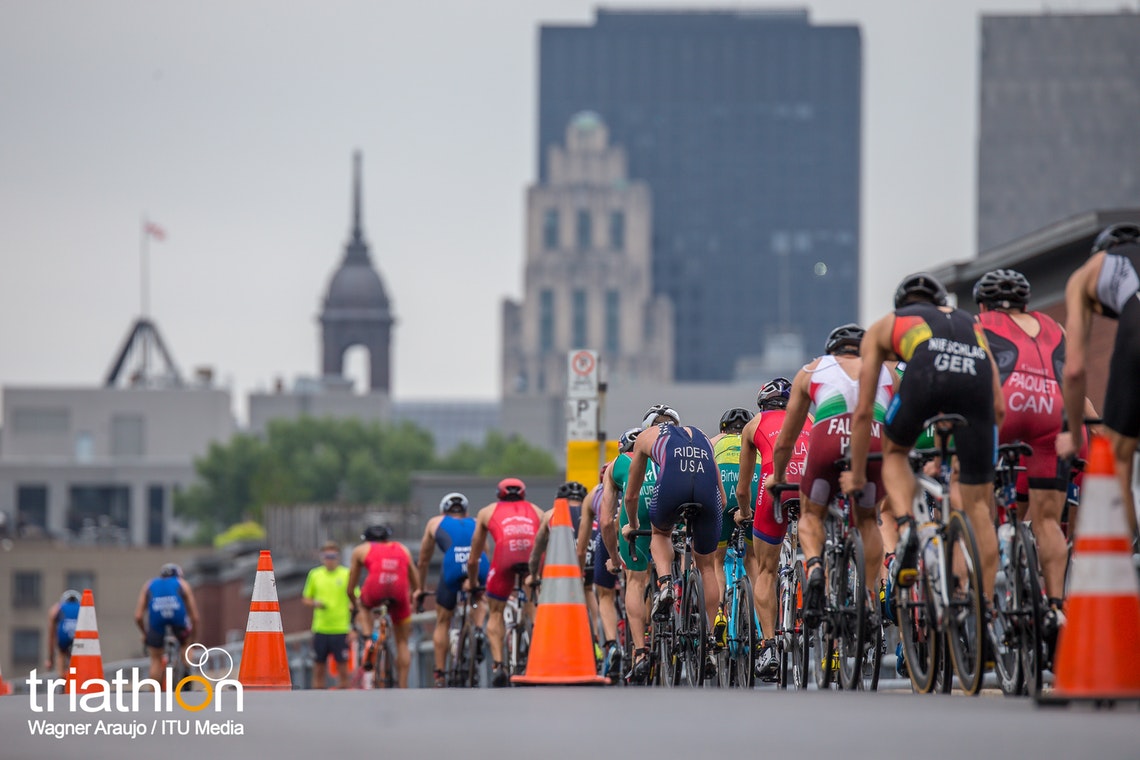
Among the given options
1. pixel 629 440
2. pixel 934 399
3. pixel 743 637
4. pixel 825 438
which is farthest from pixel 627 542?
pixel 934 399

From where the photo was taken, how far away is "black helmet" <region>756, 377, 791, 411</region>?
13641 millimetres

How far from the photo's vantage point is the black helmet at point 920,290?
1080 centimetres

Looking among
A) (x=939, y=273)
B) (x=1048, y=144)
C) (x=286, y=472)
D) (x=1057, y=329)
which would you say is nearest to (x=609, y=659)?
(x=1057, y=329)

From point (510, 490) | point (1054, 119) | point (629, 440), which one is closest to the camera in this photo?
point (629, 440)

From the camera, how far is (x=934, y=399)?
1045 cm

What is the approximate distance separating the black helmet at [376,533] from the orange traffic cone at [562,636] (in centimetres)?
867

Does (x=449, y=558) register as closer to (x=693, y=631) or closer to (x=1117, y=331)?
(x=693, y=631)

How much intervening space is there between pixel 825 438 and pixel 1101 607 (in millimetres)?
3849

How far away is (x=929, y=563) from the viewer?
10.3 m

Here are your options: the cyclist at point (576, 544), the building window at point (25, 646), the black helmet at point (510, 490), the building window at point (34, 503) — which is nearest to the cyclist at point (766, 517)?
the cyclist at point (576, 544)

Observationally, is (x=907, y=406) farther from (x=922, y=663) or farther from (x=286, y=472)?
(x=286, y=472)

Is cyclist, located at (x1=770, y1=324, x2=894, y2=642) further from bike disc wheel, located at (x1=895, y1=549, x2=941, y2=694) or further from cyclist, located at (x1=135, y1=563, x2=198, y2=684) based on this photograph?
cyclist, located at (x1=135, y1=563, x2=198, y2=684)

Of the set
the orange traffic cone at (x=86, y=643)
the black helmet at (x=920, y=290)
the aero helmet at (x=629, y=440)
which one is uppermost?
the black helmet at (x=920, y=290)

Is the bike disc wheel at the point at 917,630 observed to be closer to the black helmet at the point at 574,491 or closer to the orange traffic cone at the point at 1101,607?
the orange traffic cone at the point at 1101,607
